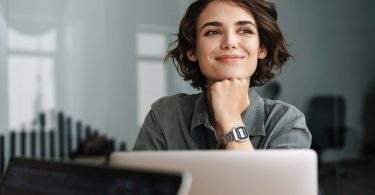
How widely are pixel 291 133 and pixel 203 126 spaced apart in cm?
28

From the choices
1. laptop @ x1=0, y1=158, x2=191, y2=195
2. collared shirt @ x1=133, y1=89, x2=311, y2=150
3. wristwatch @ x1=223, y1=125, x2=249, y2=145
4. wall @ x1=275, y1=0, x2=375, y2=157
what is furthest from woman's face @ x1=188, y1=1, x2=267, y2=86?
wall @ x1=275, y1=0, x2=375, y2=157

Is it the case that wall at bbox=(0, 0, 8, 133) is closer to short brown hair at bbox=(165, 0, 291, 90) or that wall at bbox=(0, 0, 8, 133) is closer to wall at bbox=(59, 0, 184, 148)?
wall at bbox=(59, 0, 184, 148)

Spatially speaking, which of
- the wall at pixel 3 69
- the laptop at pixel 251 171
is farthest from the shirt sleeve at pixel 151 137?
the wall at pixel 3 69

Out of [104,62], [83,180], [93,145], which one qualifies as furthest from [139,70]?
[83,180]

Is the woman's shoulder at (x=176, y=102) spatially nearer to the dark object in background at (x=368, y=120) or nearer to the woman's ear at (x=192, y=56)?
the woman's ear at (x=192, y=56)

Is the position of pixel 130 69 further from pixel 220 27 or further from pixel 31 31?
pixel 220 27

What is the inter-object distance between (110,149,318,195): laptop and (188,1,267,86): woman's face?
2.40 feet

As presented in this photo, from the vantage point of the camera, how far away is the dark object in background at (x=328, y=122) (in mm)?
4004

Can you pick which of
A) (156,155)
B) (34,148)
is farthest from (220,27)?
(34,148)

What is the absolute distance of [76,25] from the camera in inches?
135

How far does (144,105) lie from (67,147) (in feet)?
1.91

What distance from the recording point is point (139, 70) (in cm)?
358

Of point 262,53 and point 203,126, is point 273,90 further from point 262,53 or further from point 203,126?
point 203,126

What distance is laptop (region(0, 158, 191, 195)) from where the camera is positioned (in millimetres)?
669
